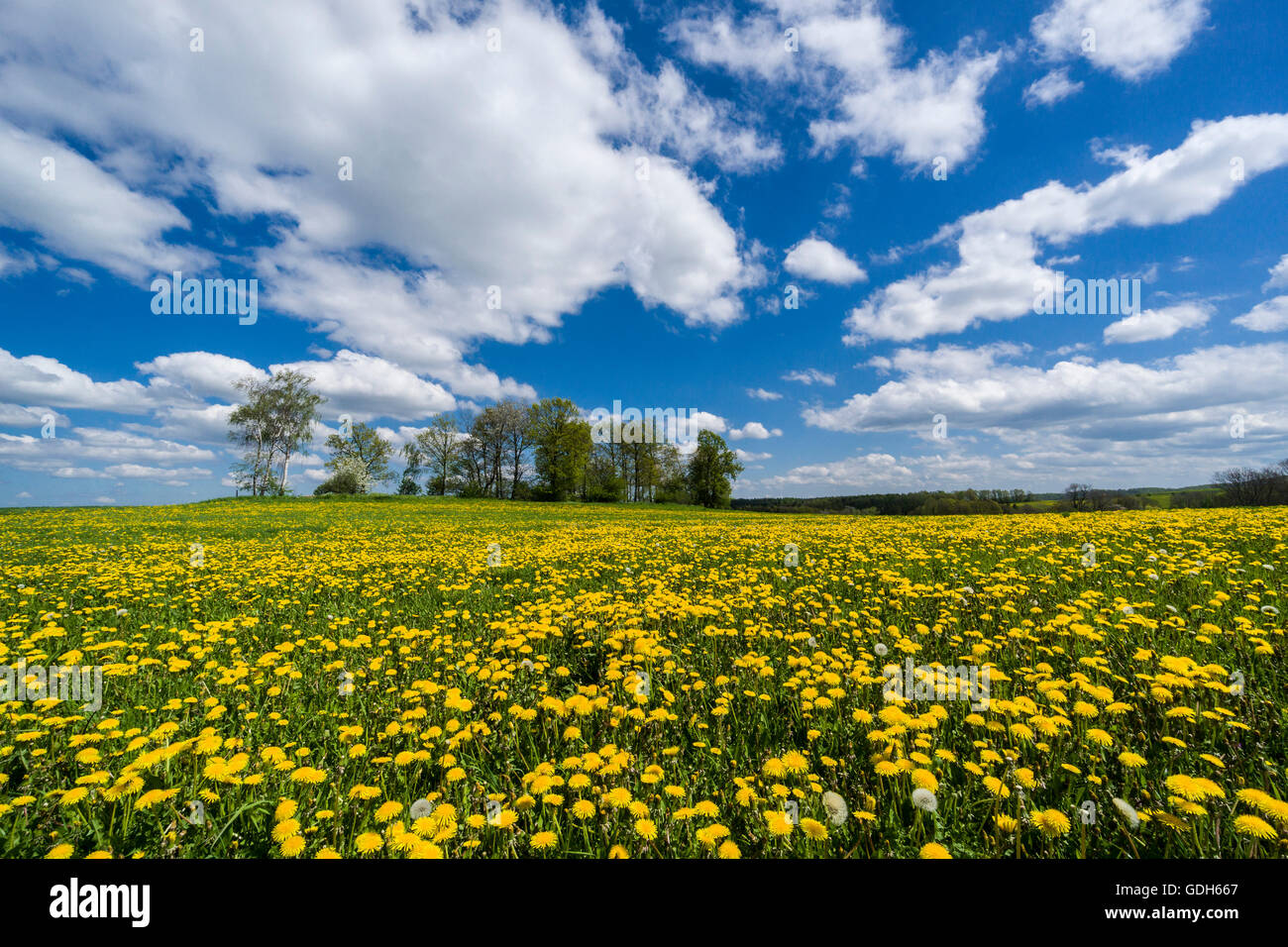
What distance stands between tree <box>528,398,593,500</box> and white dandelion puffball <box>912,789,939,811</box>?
52.3m

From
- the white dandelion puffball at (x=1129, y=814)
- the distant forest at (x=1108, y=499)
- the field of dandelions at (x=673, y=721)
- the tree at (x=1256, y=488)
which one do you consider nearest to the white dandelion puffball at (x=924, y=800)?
the field of dandelions at (x=673, y=721)

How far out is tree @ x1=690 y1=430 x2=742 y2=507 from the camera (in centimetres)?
6266

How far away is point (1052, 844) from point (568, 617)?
3.86 meters

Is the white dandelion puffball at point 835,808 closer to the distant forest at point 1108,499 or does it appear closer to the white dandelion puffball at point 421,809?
the white dandelion puffball at point 421,809

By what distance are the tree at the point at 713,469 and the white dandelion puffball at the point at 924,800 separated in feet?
201

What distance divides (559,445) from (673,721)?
5165cm

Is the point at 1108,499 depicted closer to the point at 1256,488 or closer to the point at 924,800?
the point at 1256,488

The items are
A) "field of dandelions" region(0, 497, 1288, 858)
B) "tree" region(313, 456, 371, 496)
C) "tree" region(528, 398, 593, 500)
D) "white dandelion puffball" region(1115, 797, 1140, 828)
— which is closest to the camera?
"white dandelion puffball" region(1115, 797, 1140, 828)

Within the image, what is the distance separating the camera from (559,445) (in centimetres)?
5350

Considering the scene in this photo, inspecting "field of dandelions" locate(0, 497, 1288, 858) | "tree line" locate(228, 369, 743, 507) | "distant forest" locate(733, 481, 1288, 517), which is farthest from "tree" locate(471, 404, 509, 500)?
"field of dandelions" locate(0, 497, 1288, 858)

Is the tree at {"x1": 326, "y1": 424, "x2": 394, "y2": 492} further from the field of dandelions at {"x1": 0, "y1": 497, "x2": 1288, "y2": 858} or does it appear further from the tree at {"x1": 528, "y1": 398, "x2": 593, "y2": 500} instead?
the field of dandelions at {"x1": 0, "y1": 497, "x2": 1288, "y2": 858}

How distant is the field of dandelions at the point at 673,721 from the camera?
194cm

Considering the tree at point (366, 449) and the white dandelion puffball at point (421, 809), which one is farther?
the tree at point (366, 449)
